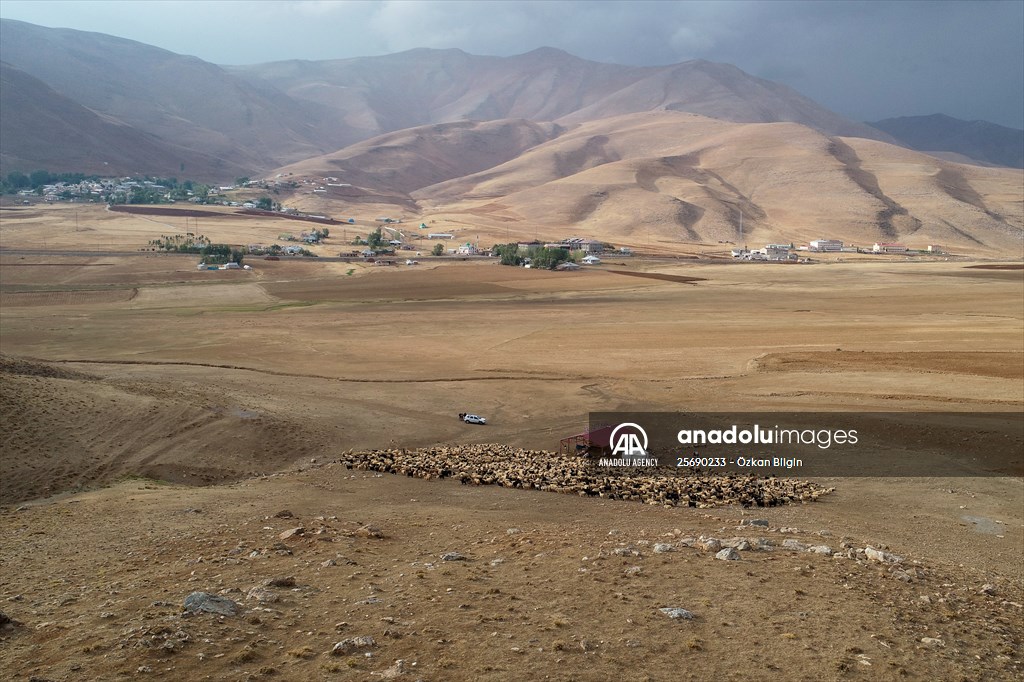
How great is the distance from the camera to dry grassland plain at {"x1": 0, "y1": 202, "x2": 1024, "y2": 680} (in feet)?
37.9

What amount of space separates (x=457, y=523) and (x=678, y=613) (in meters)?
6.58

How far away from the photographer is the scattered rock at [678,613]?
12609mm

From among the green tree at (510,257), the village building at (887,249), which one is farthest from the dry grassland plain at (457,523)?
the village building at (887,249)

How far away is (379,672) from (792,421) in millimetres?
24663

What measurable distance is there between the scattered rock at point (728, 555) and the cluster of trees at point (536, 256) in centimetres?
9934

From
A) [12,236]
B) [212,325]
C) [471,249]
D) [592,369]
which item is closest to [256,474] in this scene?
[592,369]

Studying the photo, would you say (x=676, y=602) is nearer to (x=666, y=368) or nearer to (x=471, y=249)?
(x=666, y=368)

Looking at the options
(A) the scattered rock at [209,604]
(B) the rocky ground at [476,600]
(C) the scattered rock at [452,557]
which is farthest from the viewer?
(C) the scattered rock at [452,557]

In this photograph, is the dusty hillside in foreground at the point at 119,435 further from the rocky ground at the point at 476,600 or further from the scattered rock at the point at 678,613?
the scattered rock at the point at 678,613

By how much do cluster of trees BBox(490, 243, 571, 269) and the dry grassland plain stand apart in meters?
56.7

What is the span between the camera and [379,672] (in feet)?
35.2

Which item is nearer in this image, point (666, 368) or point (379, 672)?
point (379, 672)

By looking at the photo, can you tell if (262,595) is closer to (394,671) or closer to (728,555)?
(394,671)

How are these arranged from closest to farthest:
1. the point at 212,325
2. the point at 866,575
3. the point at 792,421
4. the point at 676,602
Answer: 1. the point at 676,602
2. the point at 866,575
3. the point at 792,421
4. the point at 212,325
